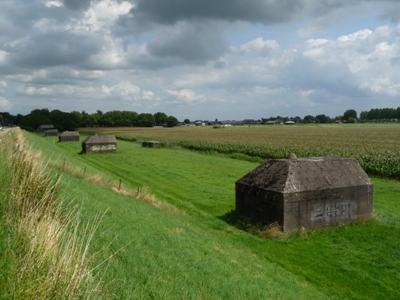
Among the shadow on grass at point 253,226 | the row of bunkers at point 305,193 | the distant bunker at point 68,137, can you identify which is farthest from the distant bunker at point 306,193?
the distant bunker at point 68,137

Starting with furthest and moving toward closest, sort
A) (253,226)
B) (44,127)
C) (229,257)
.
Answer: (44,127)
(253,226)
(229,257)

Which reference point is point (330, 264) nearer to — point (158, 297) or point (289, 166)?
point (289, 166)

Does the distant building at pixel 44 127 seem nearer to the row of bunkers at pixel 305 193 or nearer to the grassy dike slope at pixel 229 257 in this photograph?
the grassy dike slope at pixel 229 257

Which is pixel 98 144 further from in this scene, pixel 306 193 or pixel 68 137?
pixel 306 193

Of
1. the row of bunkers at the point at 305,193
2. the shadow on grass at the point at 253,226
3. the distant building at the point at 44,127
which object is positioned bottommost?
the shadow on grass at the point at 253,226

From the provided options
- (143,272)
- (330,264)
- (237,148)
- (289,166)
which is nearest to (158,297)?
(143,272)

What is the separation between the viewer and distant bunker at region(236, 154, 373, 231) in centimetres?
1362

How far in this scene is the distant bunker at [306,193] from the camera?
13.6 m

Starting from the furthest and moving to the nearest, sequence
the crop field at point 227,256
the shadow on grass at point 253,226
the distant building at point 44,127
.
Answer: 1. the distant building at point 44,127
2. the shadow on grass at point 253,226
3. the crop field at point 227,256

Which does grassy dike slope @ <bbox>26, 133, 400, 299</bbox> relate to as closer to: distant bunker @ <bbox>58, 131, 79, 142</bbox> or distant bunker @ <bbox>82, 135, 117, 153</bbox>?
distant bunker @ <bbox>82, 135, 117, 153</bbox>

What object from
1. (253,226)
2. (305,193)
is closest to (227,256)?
(253,226)

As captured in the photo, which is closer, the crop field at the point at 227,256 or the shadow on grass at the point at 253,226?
the crop field at the point at 227,256

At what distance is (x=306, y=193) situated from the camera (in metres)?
13.7

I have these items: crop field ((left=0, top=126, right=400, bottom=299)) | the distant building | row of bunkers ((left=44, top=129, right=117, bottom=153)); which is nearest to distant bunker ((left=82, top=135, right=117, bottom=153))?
row of bunkers ((left=44, top=129, right=117, bottom=153))
